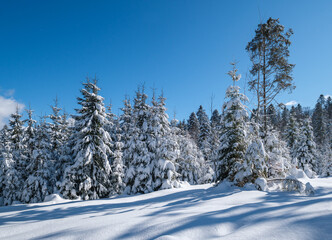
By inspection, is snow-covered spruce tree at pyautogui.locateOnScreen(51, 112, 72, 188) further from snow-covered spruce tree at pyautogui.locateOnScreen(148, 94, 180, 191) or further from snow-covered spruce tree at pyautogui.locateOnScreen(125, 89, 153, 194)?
snow-covered spruce tree at pyautogui.locateOnScreen(148, 94, 180, 191)

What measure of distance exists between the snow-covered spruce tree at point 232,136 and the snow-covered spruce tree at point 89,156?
10.2 m

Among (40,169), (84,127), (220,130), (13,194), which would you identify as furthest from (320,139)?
(13,194)

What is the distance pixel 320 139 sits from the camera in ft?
160

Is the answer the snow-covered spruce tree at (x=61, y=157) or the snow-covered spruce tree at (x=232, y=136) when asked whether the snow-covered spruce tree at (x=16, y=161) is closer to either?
the snow-covered spruce tree at (x=61, y=157)

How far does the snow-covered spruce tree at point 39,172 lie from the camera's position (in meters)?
17.3

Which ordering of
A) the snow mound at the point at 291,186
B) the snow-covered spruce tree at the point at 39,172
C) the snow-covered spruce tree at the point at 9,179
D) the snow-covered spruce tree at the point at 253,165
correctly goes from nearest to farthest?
the snow mound at the point at 291,186 → the snow-covered spruce tree at the point at 253,165 → the snow-covered spruce tree at the point at 39,172 → the snow-covered spruce tree at the point at 9,179

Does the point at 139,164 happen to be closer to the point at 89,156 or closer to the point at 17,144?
the point at 89,156

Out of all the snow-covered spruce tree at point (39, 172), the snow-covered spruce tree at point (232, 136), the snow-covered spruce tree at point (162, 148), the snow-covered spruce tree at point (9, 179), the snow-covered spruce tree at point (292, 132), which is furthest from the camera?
the snow-covered spruce tree at point (292, 132)

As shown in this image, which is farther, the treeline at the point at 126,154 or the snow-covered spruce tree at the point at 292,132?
the snow-covered spruce tree at the point at 292,132

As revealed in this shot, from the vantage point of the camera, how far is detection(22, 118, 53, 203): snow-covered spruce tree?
56.7 feet

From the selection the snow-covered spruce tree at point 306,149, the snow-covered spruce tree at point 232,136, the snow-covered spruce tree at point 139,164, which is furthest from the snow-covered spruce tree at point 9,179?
the snow-covered spruce tree at point 306,149

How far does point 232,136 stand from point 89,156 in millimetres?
11507

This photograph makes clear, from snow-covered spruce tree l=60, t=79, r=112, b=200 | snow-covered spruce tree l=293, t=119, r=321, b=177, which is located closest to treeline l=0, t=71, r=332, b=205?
snow-covered spruce tree l=60, t=79, r=112, b=200

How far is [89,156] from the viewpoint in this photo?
15.0 m
